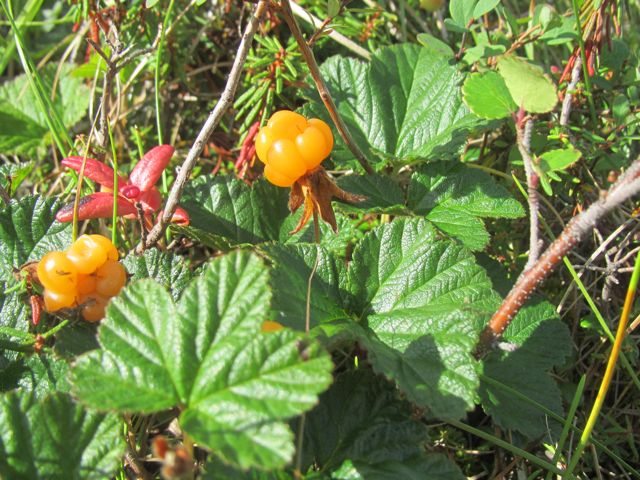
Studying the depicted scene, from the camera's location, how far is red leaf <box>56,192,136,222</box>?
1.69 metres

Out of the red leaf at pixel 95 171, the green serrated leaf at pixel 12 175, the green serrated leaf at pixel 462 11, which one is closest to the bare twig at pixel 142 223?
the red leaf at pixel 95 171

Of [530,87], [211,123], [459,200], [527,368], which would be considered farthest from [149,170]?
[527,368]

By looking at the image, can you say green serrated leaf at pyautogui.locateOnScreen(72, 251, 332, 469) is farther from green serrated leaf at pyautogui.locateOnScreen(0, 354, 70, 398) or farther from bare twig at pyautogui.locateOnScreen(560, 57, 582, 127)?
bare twig at pyautogui.locateOnScreen(560, 57, 582, 127)

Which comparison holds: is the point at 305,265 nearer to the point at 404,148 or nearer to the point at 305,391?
the point at 305,391

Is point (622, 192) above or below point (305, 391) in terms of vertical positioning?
above

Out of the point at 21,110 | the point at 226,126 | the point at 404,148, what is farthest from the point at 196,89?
the point at 404,148

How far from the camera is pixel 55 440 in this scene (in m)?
1.24

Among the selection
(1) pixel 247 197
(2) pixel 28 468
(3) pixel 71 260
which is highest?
(3) pixel 71 260

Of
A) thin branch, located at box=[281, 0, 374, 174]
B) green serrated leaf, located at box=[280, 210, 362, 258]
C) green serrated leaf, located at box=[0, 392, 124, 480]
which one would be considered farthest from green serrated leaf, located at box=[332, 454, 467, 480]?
thin branch, located at box=[281, 0, 374, 174]

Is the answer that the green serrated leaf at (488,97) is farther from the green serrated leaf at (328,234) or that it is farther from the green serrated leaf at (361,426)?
the green serrated leaf at (361,426)

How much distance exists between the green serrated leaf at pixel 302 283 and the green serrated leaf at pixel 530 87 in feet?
1.86

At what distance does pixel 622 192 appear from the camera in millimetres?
1152

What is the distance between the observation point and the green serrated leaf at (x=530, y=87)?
131cm

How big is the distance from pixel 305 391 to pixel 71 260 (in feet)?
1.94
